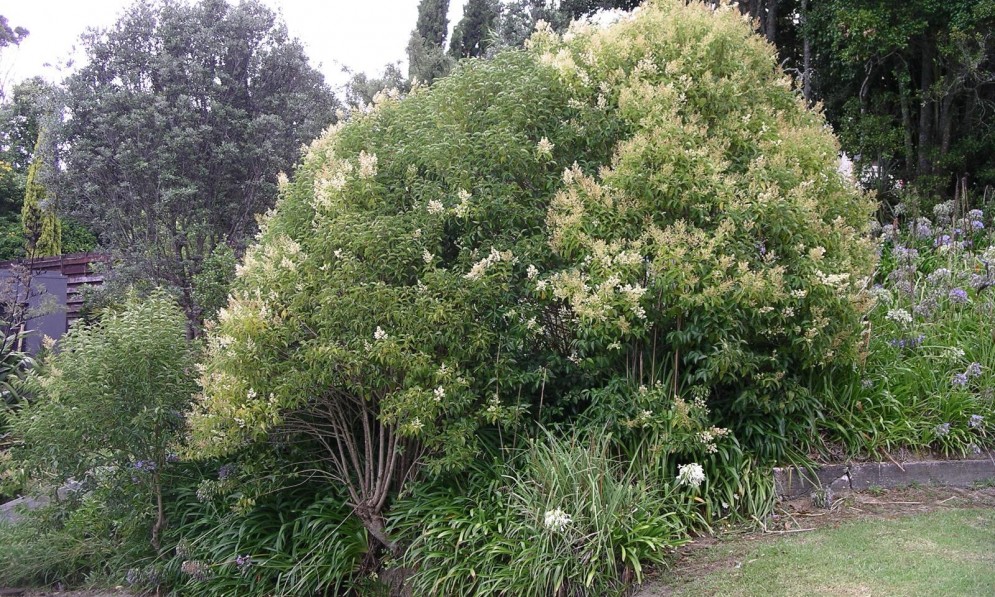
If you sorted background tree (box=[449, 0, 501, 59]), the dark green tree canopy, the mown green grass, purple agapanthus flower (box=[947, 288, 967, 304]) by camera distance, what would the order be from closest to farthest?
the mown green grass, purple agapanthus flower (box=[947, 288, 967, 304]), background tree (box=[449, 0, 501, 59]), the dark green tree canopy

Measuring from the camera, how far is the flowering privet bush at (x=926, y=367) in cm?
550

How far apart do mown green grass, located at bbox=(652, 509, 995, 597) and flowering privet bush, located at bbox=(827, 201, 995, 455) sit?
838mm

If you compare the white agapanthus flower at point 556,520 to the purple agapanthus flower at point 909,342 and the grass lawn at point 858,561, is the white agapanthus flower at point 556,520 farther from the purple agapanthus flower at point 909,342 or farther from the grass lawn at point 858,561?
the purple agapanthus flower at point 909,342

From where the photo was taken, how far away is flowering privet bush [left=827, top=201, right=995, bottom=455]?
18.0ft

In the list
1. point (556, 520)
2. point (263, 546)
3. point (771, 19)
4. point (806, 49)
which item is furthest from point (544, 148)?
point (771, 19)

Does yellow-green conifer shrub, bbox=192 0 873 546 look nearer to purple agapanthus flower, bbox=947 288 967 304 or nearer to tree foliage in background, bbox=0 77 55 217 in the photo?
purple agapanthus flower, bbox=947 288 967 304

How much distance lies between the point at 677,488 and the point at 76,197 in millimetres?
9841

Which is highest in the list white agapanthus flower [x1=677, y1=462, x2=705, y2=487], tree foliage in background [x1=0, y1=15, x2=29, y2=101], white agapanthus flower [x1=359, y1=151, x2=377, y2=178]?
tree foliage in background [x1=0, y1=15, x2=29, y2=101]

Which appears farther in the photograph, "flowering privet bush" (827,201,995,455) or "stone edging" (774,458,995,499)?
"flowering privet bush" (827,201,995,455)

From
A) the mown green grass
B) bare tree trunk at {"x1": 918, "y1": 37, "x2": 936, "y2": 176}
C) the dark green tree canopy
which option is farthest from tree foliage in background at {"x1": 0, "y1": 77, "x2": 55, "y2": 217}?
the mown green grass

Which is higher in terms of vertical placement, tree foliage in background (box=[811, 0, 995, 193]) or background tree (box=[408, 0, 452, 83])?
background tree (box=[408, 0, 452, 83])

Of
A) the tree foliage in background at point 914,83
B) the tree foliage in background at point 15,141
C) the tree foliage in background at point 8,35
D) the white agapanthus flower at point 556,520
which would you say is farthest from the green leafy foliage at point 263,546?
the tree foliage in background at point 8,35

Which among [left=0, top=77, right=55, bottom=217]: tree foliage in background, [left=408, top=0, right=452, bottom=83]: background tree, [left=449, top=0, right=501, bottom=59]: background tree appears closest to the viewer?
[left=408, top=0, right=452, bottom=83]: background tree

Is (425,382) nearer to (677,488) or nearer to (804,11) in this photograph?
(677,488)
